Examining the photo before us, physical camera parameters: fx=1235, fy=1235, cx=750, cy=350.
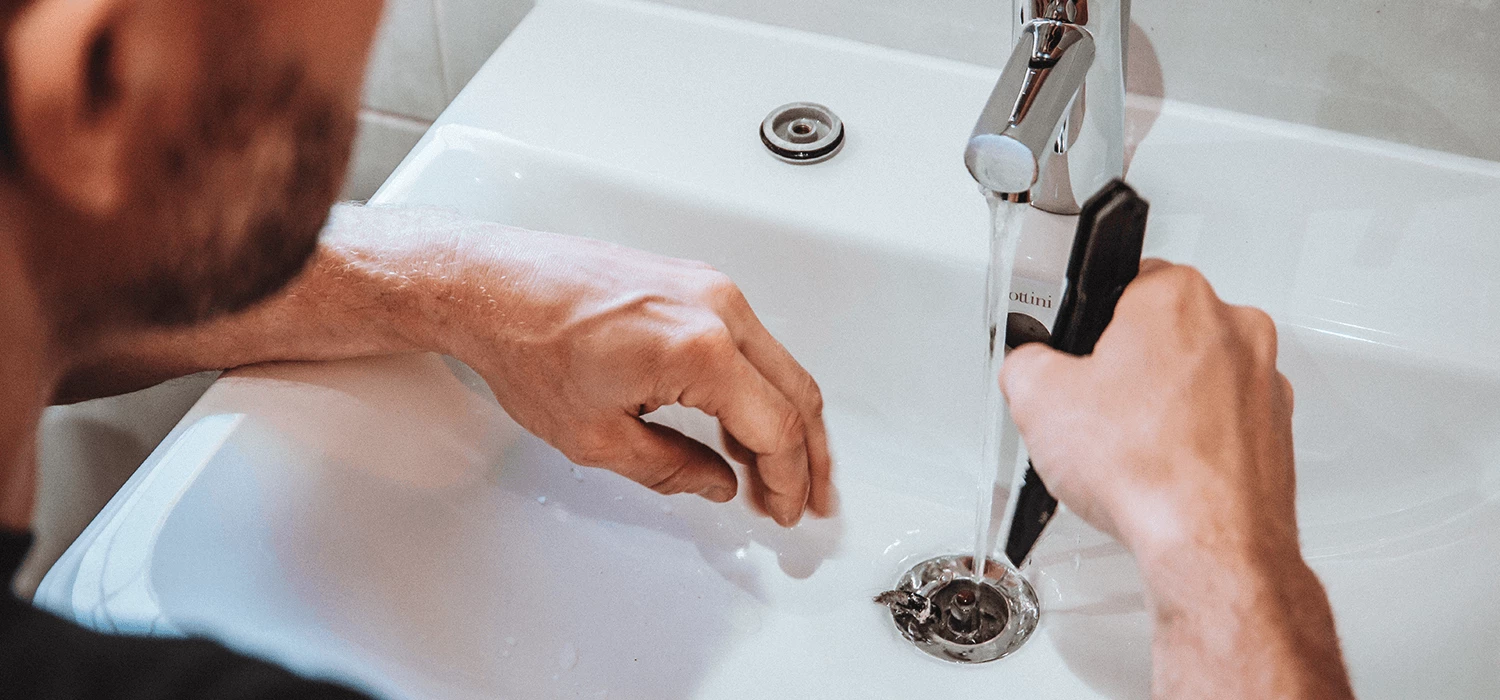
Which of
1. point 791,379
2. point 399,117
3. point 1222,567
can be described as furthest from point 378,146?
point 1222,567

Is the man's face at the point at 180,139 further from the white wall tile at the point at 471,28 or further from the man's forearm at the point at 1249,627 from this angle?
the white wall tile at the point at 471,28

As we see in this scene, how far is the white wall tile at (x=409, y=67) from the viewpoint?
746 millimetres

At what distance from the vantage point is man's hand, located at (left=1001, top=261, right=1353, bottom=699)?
42 centimetres

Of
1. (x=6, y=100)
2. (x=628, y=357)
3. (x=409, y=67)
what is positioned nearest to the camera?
(x=6, y=100)

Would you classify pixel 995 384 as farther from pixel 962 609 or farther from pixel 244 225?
pixel 244 225

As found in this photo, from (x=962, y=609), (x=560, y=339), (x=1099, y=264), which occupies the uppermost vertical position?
(x=1099, y=264)

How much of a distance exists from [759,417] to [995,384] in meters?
0.11

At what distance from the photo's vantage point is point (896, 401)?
646 millimetres

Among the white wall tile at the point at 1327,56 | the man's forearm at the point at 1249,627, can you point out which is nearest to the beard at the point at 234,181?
the man's forearm at the point at 1249,627

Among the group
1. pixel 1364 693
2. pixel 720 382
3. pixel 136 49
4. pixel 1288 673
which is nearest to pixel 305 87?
pixel 136 49

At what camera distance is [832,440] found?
0.66 m

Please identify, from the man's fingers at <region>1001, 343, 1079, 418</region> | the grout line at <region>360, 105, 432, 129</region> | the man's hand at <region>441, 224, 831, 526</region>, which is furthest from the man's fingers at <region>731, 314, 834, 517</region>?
the grout line at <region>360, 105, 432, 129</region>

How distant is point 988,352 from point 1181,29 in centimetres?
20

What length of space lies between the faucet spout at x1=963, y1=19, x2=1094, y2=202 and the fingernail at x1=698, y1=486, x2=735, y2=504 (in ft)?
0.68
